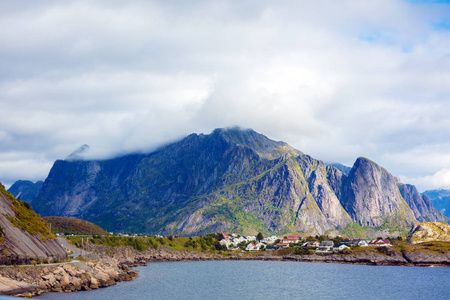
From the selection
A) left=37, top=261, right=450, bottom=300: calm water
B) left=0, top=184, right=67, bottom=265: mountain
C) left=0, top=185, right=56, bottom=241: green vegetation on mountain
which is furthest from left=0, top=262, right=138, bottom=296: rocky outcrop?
left=0, top=185, right=56, bottom=241: green vegetation on mountain

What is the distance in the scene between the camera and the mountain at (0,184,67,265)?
Answer: 282 feet

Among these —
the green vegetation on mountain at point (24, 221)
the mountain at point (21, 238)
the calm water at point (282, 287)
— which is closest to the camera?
the mountain at point (21, 238)

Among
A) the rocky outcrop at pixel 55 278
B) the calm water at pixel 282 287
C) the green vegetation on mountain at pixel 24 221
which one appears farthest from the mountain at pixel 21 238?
the calm water at pixel 282 287

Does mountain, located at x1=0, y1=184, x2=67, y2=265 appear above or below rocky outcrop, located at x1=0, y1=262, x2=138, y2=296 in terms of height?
above

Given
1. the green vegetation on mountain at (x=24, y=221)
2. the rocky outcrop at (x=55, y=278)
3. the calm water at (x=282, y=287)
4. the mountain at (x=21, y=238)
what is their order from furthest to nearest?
Result: the calm water at (x=282, y=287) → the green vegetation on mountain at (x=24, y=221) → the mountain at (x=21, y=238) → the rocky outcrop at (x=55, y=278)

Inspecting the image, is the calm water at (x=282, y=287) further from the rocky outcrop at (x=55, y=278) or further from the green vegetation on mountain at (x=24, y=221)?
the green vegetation on mountain at (x=24, y=221)

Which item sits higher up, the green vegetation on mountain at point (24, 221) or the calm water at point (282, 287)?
the green vegetation on mountain at point (24, 221)

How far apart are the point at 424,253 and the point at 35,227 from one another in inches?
6712

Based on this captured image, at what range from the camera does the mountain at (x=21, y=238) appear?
282 ft

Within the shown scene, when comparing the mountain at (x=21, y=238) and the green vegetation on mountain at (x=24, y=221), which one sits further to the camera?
the green vegetation on mountain at (x=24, y=221)

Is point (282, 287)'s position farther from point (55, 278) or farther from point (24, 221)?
point (24, 221)

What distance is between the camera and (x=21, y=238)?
305 ft

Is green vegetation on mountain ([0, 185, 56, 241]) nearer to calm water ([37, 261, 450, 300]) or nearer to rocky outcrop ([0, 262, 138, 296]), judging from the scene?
rocky outcrop ([0, 262, 138, 296])

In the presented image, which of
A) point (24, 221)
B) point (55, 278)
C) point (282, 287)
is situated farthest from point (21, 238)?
point (282, 287)
